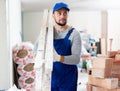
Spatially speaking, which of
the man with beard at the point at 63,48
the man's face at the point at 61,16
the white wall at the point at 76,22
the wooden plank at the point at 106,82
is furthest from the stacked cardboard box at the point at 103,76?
the white wall at the point at 76,22

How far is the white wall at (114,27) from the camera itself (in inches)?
389

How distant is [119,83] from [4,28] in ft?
6.59

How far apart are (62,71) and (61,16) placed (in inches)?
21.9

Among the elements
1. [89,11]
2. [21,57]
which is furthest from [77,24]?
[21,57]

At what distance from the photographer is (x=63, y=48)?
87.1 inches

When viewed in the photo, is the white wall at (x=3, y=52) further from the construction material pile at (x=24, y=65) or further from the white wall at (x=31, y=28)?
the white wall at (x=31, y=28)

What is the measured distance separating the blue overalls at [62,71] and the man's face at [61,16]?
4.8 inches

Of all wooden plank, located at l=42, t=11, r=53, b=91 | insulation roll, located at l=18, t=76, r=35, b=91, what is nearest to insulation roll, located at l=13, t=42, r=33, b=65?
insulation roll, located at l=18, t=76, r=35, b=91

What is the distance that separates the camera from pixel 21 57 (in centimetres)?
435

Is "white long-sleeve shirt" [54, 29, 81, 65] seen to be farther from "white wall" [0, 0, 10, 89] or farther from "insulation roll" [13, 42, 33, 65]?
"insulation roll" [13, 42, 33, 65]

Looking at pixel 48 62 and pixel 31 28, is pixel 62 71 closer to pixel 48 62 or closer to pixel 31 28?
pixel 48 62

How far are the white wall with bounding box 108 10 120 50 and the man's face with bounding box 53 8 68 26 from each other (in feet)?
26.1

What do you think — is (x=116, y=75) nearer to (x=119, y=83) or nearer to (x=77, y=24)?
(x=119, y=83)

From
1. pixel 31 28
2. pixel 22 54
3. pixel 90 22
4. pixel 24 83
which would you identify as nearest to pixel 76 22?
pixel 90 22
